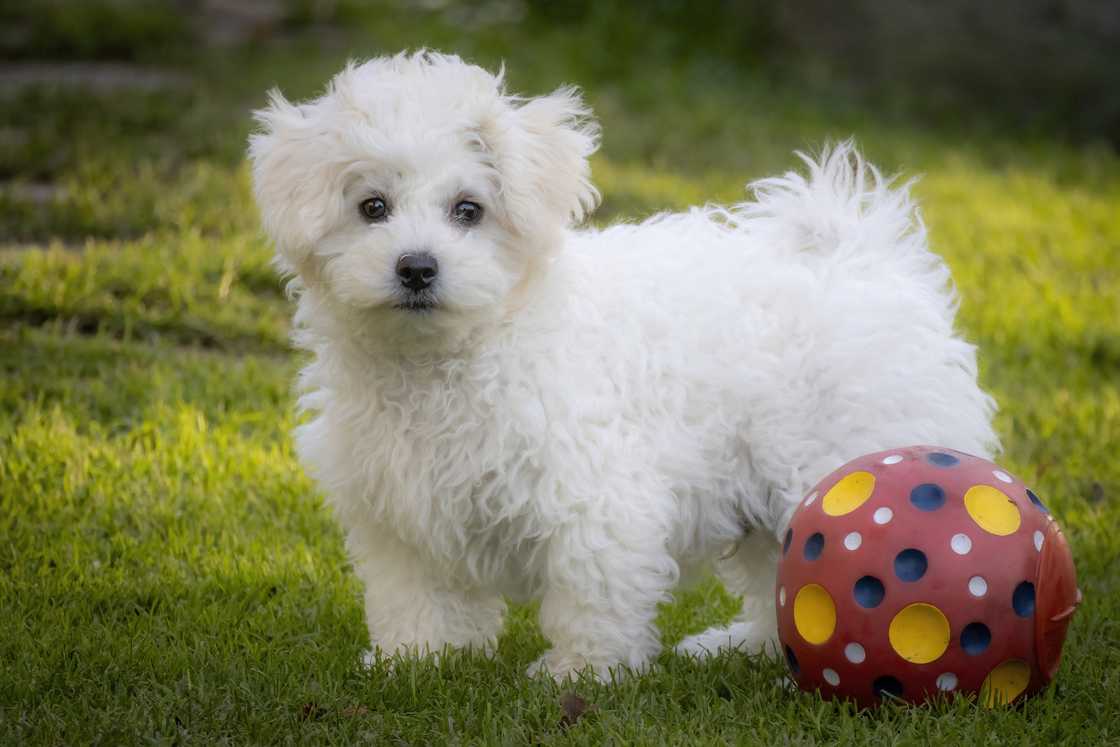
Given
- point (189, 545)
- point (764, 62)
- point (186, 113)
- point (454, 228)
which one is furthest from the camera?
point (764, 62)

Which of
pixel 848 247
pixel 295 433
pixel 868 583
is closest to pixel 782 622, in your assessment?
pixel 868 583

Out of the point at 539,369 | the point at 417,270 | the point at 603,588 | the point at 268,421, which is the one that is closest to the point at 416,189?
the point at 417,270

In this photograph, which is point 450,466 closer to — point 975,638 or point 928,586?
point 928,586

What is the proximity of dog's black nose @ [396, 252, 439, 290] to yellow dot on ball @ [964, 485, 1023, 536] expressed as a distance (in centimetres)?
138

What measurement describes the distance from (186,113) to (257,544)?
15.6ft

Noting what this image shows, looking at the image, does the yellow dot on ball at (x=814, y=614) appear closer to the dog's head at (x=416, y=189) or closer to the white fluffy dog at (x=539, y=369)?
the white fluffy dog at (x=539, y=369)

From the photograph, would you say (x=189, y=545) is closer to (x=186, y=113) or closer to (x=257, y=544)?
(x=257, y=544)

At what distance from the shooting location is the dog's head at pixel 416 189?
3486 millimetres

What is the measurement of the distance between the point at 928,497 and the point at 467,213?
1.36 m

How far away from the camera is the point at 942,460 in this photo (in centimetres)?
338

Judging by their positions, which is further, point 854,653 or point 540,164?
point 540,164

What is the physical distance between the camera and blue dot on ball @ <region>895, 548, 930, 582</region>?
321cm

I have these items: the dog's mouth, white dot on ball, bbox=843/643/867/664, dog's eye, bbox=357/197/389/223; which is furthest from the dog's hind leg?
dog's eye, bbox=357/197/389/223

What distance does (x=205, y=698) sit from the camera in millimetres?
3443
